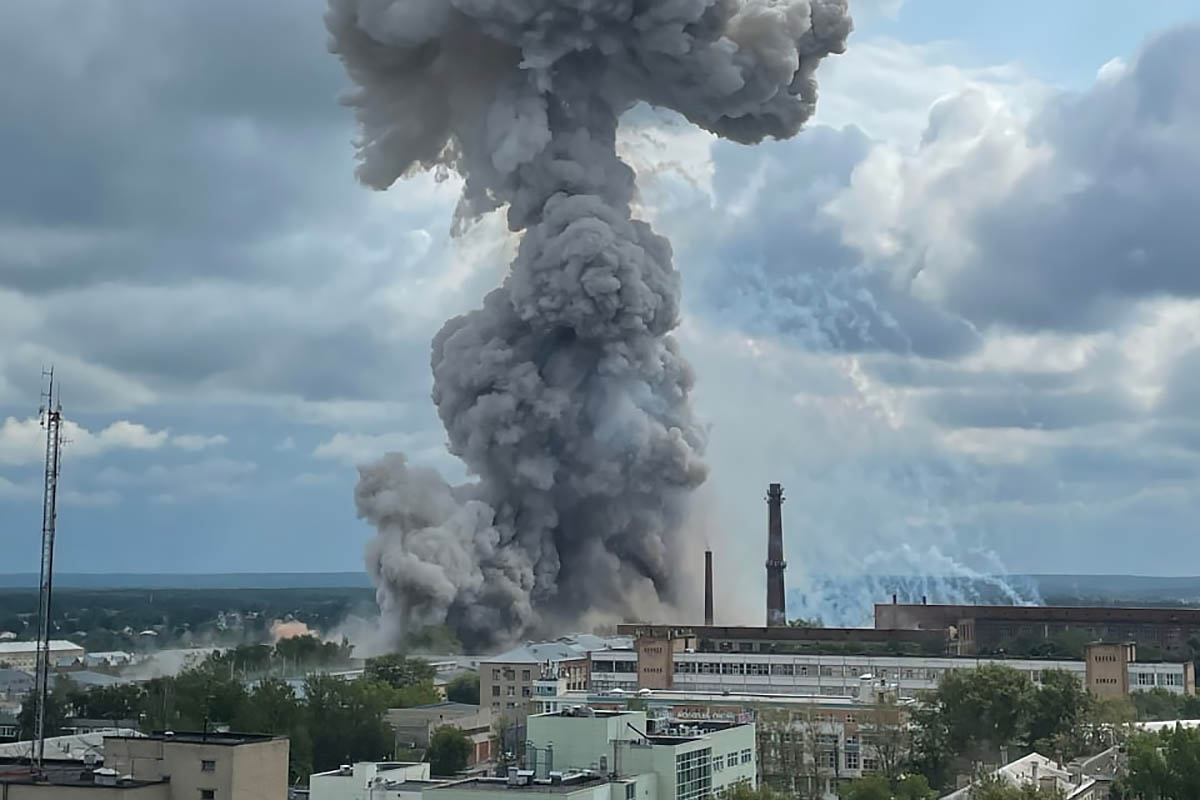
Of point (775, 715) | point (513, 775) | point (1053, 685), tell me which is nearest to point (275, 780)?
point (513, 775)

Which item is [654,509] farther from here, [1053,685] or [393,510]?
[1053,685]

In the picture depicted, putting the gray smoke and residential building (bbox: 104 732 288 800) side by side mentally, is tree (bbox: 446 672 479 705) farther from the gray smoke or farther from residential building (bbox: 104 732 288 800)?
residential building (bbox: 104 732 288 800)

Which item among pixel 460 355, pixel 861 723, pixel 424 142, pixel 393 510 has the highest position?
pixel 424 142

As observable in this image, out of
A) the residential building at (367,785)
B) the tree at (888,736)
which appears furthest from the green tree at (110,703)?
the residential building at (367,785)

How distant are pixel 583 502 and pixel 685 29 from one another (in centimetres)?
2324

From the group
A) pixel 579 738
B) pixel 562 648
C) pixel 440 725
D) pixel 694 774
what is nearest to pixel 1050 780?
pixel 694 774

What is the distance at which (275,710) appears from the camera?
5000 cm

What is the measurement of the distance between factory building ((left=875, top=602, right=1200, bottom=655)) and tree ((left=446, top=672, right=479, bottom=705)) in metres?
24.6

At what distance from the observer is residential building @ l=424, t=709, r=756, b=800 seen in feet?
102

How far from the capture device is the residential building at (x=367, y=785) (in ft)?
105

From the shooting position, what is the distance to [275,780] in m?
27.5

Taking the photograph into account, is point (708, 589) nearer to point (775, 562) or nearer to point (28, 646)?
point (775, 562)

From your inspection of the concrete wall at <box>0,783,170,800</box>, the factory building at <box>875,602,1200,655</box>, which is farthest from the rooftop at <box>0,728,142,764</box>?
the factory building at <box>875,602,1200,655</box>

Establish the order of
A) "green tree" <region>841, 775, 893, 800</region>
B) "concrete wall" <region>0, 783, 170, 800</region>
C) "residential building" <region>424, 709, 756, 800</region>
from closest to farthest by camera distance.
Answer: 1. "concrete wall" <region>0, 783, 170, 800</region>
2. "residential building" <region>424, 709, 756, 800</region>
3. "green tree" <region>841, 775, 893, 800</region>
